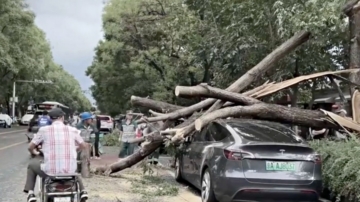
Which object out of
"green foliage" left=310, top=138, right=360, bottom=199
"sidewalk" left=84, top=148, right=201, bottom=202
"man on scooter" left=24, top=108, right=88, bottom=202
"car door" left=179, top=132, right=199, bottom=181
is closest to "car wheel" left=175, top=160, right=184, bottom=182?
"sidewalk" left=84, top=148, right=201, bottom=202

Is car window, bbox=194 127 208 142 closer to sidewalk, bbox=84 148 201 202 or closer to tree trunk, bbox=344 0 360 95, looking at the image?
sidewalk, bbox=84 148 201 202

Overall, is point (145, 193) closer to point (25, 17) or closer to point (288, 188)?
point (288, 188)

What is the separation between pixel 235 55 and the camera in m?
15.1

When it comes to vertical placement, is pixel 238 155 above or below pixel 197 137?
below

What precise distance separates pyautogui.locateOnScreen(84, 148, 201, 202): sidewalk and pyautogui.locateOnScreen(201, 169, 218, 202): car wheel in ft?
2.45

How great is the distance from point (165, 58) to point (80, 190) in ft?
81.0

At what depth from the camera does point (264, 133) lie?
27.9 feet

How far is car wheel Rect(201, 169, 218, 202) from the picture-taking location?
26.7ft

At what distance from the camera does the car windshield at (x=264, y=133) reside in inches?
322

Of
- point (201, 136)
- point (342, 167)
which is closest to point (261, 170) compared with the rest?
point (342, 167)

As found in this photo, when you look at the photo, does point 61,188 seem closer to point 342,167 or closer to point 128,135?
point 342,167

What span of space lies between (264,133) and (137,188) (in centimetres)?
320

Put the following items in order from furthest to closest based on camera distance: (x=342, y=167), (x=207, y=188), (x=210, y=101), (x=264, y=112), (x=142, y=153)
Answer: (x=210, y=101) → (x=142, y=153) → (x=264, y=112) → (x=207, y=188) → (x=342, y=167)

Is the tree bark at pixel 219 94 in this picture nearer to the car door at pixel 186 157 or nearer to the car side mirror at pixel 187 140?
the car door at pixel 186 157
